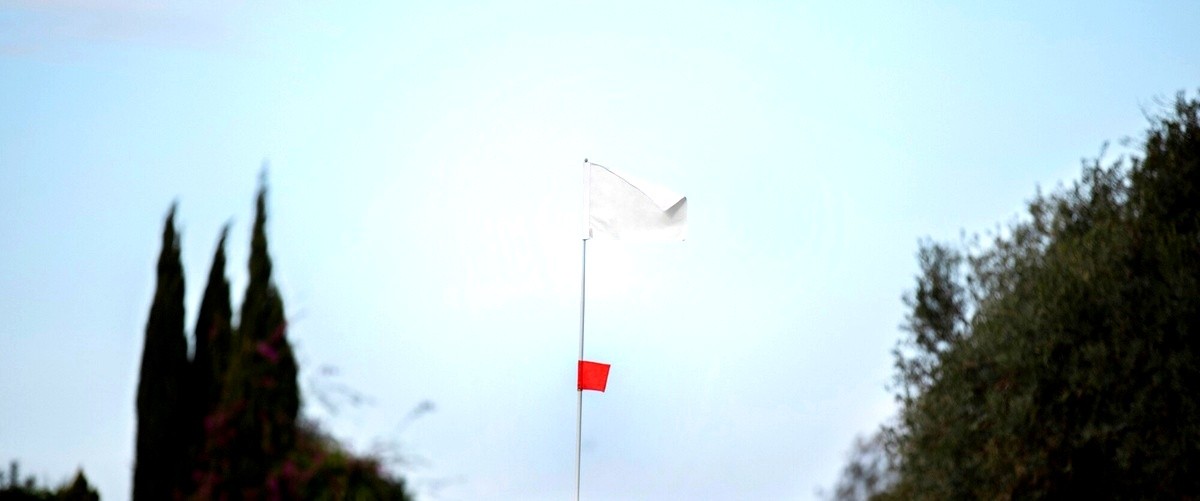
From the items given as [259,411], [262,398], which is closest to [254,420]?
[259,411]

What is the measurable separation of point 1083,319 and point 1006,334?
953 mm

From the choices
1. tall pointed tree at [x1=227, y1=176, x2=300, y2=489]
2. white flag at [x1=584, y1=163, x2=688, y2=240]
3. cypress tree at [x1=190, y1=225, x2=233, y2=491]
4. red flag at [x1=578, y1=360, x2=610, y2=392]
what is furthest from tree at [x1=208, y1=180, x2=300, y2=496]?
white flag at [x1=584, y1=163, x2=688, y2=240]

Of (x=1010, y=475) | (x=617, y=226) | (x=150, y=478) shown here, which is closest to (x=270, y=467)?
(x=150, y=478)

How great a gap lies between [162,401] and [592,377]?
5679 mm

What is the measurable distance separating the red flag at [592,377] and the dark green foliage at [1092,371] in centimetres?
446

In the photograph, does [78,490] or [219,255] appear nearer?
[219,255]

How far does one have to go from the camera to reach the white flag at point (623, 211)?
54.9 ft

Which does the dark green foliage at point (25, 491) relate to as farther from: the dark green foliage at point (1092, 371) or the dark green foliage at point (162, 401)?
the dark green foliage at point (1092, 371)

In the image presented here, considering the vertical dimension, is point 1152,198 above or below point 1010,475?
above

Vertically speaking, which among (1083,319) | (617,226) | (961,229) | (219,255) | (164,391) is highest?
(961,229)

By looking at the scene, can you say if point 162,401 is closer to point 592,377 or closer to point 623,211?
point 592,377

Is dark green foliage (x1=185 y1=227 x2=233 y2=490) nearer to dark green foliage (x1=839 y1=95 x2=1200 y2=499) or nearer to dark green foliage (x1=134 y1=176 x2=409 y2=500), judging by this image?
dark green foliage (x1=134 y1=176 x2=409 y2=500)

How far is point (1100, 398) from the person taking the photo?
623 inches

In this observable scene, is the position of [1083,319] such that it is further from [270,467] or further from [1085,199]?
[270,467]
